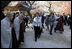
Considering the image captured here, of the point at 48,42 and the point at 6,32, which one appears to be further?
the point at 48,42

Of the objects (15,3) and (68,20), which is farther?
(68,20)

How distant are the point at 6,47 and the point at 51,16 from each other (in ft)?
24.6

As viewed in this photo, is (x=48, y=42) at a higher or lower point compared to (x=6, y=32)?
lower

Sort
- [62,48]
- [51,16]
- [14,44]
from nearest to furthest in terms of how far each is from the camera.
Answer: [14,44]
[62,48]
[51,16]

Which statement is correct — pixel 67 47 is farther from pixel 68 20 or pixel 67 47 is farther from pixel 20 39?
pixel 68 20

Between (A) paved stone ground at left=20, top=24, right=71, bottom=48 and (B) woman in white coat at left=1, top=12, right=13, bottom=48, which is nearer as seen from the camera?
(B) woman in white coat at left=1, top=12, right=13, bottom=48

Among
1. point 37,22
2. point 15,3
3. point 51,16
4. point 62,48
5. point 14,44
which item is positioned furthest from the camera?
point 15,3

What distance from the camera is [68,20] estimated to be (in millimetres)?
19734

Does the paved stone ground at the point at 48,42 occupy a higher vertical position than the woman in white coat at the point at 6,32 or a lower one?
lower

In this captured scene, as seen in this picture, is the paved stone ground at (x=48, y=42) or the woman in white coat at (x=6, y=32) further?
the paved stone ground at (x=48, y=42)

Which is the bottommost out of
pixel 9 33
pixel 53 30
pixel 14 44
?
pixel 53 30

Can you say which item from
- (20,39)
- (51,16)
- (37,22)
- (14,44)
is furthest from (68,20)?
(14,44)

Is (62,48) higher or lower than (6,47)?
lower

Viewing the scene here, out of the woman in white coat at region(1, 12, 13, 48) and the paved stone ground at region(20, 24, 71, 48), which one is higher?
the woman in white coat at region(1, 12, 13, 48)
